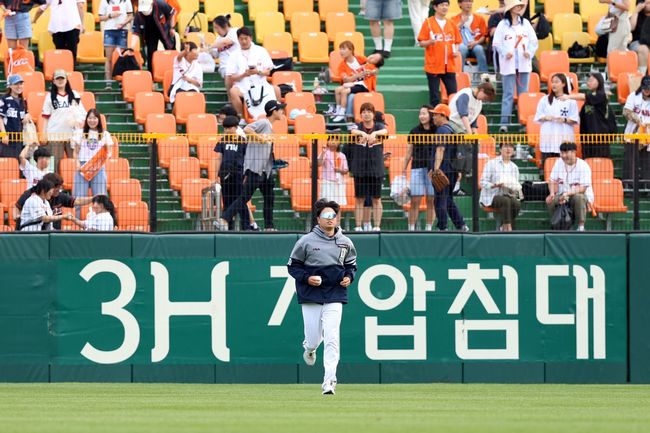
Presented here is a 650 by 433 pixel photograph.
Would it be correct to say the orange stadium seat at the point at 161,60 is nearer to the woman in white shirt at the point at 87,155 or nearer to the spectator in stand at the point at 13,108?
the spectator in stand at the point at 13,108

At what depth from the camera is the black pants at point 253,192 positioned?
1856 cm

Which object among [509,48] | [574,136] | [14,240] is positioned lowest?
[14,240]

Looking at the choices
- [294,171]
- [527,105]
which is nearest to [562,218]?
[294,171]

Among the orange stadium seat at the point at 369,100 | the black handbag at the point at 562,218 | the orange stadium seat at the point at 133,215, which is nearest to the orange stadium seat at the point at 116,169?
the orange stadium seat at the point at 133,215

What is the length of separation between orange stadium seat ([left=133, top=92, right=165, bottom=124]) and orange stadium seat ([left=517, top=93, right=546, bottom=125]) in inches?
209

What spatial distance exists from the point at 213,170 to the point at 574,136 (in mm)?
4557

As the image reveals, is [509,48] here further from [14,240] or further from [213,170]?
[14,240]

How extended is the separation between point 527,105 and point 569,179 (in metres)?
4.01

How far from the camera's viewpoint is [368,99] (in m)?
22.4

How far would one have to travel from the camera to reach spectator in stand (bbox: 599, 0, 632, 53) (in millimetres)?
24438

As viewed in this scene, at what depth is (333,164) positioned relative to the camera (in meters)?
18.7

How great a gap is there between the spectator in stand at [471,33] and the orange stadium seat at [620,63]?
1.98 m
